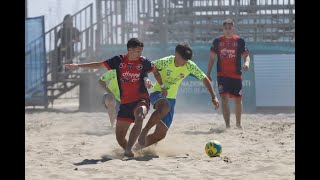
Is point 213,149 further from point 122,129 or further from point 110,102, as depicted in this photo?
point 110,102

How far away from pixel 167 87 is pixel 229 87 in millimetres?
2785

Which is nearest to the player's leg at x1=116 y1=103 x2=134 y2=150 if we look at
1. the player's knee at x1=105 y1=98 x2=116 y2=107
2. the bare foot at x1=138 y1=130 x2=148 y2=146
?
the bare foot at x1=138 y1=130 x2=148 y2=146

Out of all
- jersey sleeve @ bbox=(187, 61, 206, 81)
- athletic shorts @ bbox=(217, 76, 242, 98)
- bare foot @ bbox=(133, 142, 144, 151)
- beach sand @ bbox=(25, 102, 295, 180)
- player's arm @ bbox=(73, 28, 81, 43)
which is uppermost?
Result: player's arm @ bbox=(73, 28, 81, 43)

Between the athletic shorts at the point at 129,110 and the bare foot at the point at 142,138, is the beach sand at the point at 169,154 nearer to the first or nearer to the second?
the bare foot at the point at 142,138

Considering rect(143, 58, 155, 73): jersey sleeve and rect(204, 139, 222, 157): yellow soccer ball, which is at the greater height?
rect(143, 58, 155, 73): jersey sleeve

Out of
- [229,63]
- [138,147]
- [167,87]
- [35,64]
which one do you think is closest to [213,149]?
[138,147]

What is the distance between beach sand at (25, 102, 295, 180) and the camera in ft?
17.8

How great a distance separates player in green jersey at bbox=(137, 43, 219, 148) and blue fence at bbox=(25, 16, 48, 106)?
9.01 m

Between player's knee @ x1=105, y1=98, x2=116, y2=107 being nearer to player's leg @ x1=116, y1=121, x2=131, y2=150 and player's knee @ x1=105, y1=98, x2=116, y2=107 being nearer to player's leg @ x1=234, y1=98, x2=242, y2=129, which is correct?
player's leg @ x1=234, y1=98, x2=242, y2=129

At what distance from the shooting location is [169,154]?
6930mm
